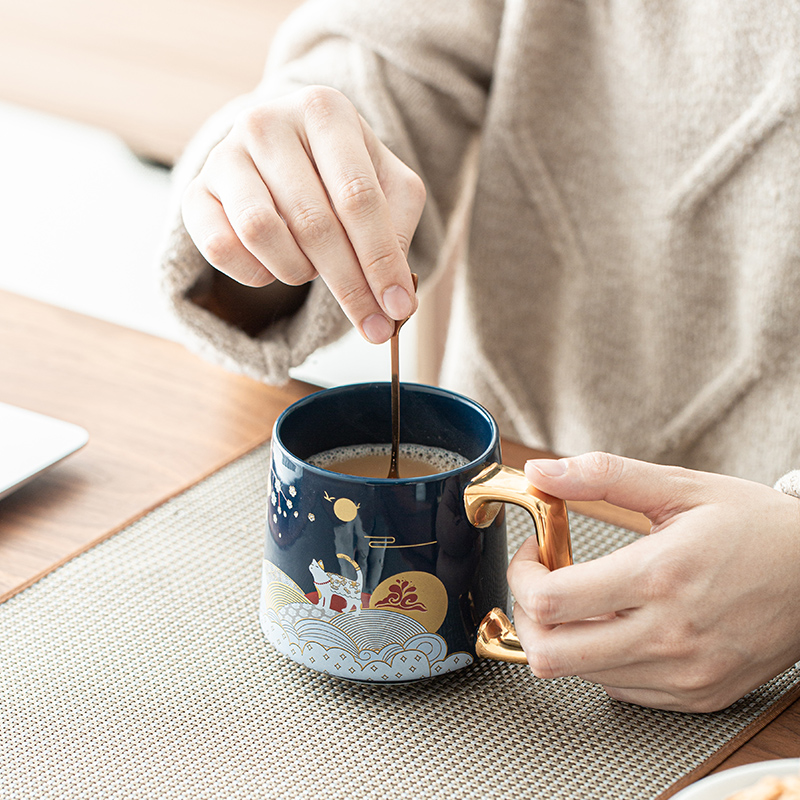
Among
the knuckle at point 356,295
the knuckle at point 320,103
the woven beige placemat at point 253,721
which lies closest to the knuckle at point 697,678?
the woven beige placemat at point 253,721

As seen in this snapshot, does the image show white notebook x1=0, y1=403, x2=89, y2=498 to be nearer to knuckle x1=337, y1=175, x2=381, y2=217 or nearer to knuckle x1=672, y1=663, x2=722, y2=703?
knuckle x1=337, y1=175, x2=381, y2=217

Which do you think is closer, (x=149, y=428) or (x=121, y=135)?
(x=149, y=428)

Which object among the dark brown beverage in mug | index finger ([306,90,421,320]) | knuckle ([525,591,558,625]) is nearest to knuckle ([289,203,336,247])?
index finger ([306,90,421,320])

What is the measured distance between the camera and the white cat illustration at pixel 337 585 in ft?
1.44

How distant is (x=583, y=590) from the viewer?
16.7 inches

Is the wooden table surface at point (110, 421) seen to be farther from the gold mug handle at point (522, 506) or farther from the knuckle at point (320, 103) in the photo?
the knuckle at point (320, 103)

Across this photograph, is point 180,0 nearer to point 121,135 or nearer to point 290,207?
point 121,135

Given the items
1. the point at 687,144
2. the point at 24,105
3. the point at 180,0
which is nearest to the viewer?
the point at 687,144

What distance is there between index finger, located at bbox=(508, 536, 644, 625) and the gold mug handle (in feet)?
0.04

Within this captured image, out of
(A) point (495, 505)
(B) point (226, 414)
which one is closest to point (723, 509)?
(A) point (495, 505)

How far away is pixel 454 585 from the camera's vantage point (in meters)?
0.45

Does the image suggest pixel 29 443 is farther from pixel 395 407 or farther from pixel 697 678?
pixel 697 678

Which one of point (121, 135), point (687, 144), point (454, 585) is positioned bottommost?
point (121, 135)

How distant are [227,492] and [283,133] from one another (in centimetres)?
24
